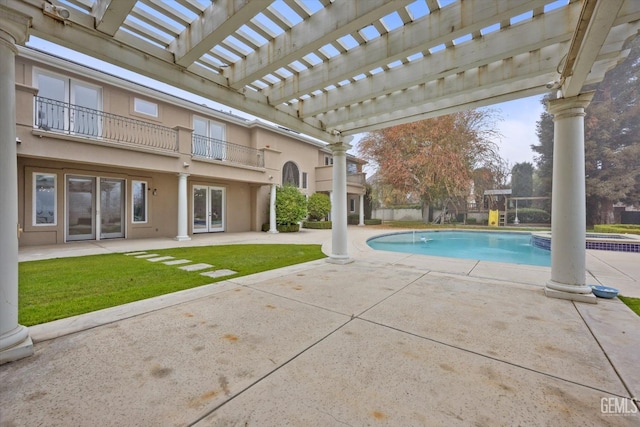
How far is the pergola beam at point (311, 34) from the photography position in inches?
97.9

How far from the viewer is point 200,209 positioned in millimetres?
13367

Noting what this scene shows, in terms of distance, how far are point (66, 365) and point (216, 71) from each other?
12.1 ft

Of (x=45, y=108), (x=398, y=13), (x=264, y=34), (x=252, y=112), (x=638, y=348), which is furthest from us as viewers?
(x=45, y=108)

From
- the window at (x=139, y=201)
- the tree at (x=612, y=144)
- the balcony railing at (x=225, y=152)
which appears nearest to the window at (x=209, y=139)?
the balcony railing at (x=225, y=152)

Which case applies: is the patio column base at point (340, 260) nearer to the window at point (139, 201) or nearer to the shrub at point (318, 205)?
the window at point (139, 201)

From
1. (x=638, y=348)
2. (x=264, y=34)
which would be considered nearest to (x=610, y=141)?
(x=638, y=348)

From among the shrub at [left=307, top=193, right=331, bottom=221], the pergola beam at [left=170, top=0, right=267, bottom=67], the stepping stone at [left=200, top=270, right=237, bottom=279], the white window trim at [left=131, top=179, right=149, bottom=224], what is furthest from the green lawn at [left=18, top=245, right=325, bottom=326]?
the shrub at [left=307, top=193, right=331, bottom=221]

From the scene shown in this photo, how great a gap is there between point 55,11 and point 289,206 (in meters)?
12.1

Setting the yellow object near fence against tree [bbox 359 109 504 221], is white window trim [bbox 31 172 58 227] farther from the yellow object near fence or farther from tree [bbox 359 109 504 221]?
the yellow object near fence

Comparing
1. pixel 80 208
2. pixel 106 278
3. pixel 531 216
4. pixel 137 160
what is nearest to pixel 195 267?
pixel 106 278

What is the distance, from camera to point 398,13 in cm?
286

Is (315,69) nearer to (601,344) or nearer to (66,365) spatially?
(66,365)

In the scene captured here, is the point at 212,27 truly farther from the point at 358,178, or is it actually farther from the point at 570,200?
the point at 358,178

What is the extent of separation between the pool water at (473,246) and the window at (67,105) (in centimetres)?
1147
